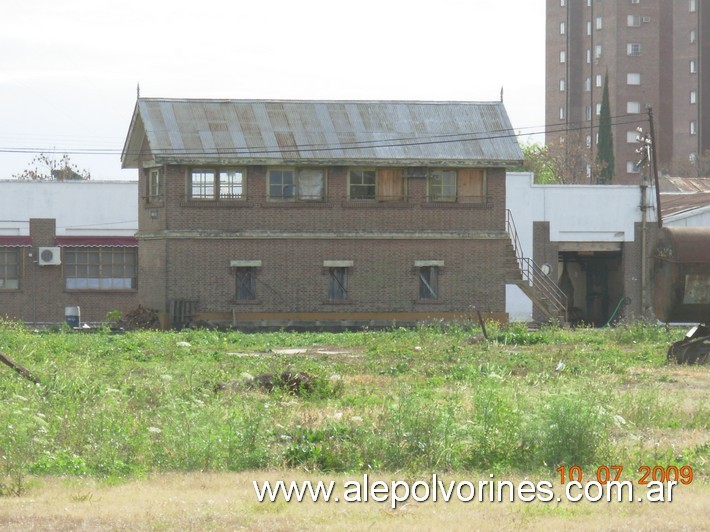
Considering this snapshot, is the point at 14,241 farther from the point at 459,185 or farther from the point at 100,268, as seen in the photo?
the point at 459,185

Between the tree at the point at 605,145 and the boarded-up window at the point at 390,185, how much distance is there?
160 feet

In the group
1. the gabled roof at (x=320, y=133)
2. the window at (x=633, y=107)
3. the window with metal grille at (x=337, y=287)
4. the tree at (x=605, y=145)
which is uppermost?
the window at (x=633, y=107)

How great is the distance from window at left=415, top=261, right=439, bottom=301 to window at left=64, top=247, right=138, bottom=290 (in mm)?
13920

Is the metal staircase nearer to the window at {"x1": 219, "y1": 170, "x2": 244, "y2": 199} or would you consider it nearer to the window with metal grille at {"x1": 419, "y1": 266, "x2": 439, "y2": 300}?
the window with metal grille at {"x1": 419, "y1": 266, "x2": 439, "y2": 300}

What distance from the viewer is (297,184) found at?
1597 inches

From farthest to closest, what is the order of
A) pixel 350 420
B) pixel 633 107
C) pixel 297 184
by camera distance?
pixel 633 107
pixel 297 184
pixel 350 420

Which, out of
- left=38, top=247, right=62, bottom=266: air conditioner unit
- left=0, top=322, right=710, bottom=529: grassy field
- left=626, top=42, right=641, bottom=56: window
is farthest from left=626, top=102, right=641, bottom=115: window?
left=0, top=322, right=710, bottom=529: grassy field

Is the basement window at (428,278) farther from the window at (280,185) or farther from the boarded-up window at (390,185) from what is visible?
the window at (280,185)

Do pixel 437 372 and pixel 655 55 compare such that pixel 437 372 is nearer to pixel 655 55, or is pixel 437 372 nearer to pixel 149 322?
pixel 149 322

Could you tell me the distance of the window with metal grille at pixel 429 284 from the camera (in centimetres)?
4081

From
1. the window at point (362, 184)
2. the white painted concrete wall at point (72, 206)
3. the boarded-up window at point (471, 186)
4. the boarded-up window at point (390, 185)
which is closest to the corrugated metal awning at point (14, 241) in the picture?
the white painted concrete wall at point (72, 206)

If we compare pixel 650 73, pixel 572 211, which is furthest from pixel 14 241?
pixel 650 73

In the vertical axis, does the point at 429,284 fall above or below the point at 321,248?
below

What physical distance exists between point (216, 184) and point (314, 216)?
3.46m
